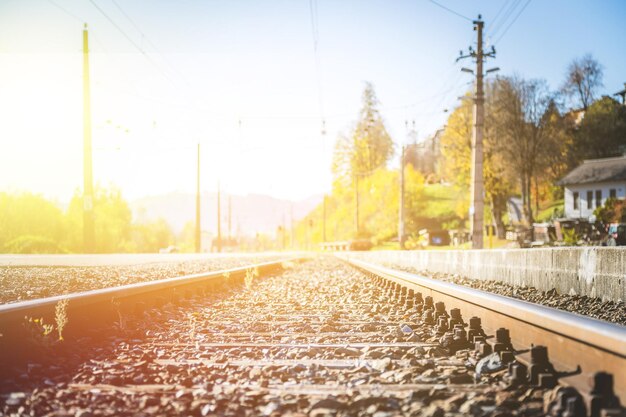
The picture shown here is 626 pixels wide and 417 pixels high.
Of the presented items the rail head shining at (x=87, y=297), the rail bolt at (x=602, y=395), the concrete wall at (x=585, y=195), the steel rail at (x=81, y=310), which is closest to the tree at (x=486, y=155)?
the concrete wall at (x=585, y=195)

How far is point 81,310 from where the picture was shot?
502 cm

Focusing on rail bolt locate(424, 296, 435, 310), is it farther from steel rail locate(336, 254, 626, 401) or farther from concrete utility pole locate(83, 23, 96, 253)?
concrete utility pole locate(83, 23, 96, 253)

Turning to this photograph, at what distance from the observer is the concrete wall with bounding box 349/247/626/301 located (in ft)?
20.7

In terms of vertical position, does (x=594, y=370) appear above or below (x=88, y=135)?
below

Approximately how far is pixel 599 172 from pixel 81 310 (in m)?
60.3

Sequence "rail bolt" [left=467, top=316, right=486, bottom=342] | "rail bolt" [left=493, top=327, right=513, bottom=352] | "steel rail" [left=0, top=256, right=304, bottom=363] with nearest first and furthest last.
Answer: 1. "rail bolt" [left=493, top=327, right=513, bottom=352]
2. "steel rail" [left=0, top=256, right=304, bottom=363]
3. "rail bolt" [left=467, top=316, right=486, bottom=342]

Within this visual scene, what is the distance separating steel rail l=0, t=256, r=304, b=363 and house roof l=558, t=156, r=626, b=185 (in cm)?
5560

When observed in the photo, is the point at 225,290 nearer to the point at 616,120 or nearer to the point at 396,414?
the point at 396,414

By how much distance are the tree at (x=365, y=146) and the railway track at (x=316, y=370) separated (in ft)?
221

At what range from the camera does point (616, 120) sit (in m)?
71.8

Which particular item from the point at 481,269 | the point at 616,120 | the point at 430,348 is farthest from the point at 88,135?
the point at 616,120

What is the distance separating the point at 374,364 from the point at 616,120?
3184 inches

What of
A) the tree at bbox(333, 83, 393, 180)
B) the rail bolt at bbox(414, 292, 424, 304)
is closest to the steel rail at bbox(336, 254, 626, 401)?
the rail bolt at bbox(414, 292, 424, 304)

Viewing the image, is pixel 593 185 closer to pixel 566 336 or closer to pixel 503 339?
pixel 503 339
